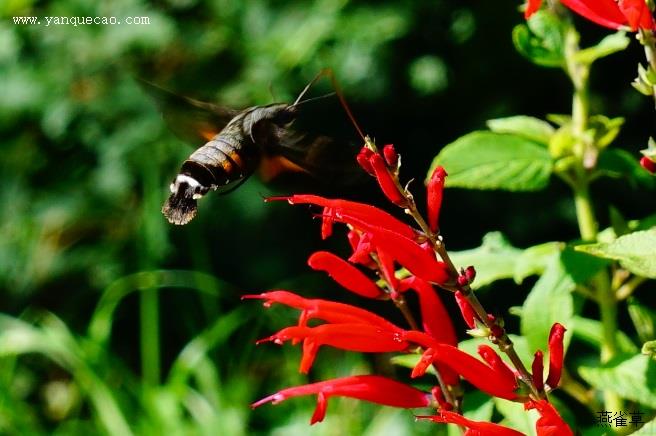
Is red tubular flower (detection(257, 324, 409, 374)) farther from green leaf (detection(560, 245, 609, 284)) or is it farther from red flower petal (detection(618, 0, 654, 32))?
red flower petal (detection(618, 0, 654, 32))

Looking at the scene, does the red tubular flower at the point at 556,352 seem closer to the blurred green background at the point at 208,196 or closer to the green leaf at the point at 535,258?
the green leaf at the point at 535,258

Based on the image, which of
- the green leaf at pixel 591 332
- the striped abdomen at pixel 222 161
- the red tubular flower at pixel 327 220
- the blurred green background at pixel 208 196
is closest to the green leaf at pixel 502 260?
the green leaf at pixel 591 332

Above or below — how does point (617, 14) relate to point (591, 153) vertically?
above

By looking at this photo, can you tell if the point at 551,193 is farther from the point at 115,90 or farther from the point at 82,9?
the point at 82,9

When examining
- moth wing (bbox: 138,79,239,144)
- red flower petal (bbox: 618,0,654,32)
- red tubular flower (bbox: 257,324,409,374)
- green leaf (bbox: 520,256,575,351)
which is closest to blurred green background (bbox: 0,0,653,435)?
moth wing (bbox: 138,79,239,144)

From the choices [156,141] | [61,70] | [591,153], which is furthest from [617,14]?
[61,70]

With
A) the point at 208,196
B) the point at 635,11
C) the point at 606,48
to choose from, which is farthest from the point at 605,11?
the point at 208,196
